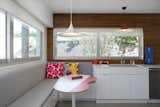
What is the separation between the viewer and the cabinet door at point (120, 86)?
4625mm

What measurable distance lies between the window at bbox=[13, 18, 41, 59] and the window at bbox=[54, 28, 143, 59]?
0.85 metres

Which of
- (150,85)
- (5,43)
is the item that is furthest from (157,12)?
(5,43)

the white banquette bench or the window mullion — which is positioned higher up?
the window mullion

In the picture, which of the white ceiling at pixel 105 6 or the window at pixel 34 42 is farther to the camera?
the white ceiling at pixel 105 6

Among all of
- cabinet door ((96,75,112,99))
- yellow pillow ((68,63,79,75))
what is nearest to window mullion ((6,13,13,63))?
yellow pillow ((68,63,79,75))

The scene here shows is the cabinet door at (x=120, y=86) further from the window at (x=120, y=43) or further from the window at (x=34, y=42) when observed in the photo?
the window at (x=34, y=42)

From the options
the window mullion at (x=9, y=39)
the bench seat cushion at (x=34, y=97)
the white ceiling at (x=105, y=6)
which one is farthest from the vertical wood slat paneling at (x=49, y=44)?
the window mullion at (x=9, y=39)

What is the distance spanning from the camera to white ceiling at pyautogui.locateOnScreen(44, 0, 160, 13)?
4.24 meters

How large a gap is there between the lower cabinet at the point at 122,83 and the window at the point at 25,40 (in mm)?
1724

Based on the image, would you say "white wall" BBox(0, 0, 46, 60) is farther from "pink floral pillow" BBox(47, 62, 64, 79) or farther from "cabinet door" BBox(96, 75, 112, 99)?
"cabinet door" BBox(96, 75, 112, 99)

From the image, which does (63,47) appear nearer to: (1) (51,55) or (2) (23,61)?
(1) (51,55)

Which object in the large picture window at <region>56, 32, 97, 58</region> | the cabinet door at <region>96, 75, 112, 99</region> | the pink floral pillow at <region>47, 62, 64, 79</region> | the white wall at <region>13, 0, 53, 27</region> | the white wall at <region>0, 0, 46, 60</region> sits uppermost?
the white wall at <region>13, 0, 53, 27</region>

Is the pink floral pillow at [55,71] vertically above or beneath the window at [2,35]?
beneath

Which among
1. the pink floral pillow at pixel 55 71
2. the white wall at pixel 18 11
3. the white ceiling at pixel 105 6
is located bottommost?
the pink floral pillow at pixel 55 71
